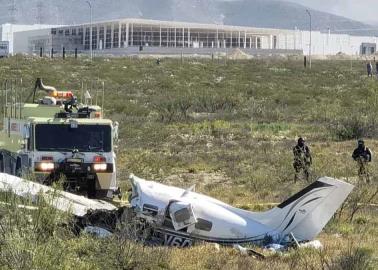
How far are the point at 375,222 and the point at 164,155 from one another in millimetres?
12212

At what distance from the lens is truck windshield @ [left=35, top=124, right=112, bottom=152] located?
15.3m

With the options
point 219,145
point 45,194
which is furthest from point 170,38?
point 45,194

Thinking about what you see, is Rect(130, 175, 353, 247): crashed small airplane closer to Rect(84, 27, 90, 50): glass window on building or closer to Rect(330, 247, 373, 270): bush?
Rect(330, 247, 373, 270): bush

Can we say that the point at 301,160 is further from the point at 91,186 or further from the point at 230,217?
the point at 230,217

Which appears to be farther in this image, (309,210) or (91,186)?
(91,186)

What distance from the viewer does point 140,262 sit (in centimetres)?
911

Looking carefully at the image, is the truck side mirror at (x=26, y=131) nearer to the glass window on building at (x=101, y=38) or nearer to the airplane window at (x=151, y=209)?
the airplane window at (x=151, y=209)

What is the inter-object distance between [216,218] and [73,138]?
5.21 meters

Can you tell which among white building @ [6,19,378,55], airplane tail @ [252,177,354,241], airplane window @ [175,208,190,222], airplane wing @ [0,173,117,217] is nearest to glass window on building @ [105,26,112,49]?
white building @ [6,19,378,55]

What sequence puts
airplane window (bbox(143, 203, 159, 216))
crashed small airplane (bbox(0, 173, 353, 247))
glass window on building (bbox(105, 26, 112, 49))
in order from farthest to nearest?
glass window on building (bbox(105, 26, 112, 49)) < airplane window (bbox(143, 203, 159, 216)) < crashed small airplane (bbox(0, 173, 353, 247))

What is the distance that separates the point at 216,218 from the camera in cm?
1118

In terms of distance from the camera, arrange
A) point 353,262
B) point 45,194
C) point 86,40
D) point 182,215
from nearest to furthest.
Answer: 1. point 353,262
2. point 45,194
3. point 182,215
4. point 86,40

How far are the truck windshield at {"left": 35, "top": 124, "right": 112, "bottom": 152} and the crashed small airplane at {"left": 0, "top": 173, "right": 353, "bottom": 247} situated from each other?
362 cm

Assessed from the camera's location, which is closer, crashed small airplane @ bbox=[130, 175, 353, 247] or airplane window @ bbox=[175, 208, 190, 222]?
airplane window @ bbox=[175, 208, 190, 222]
